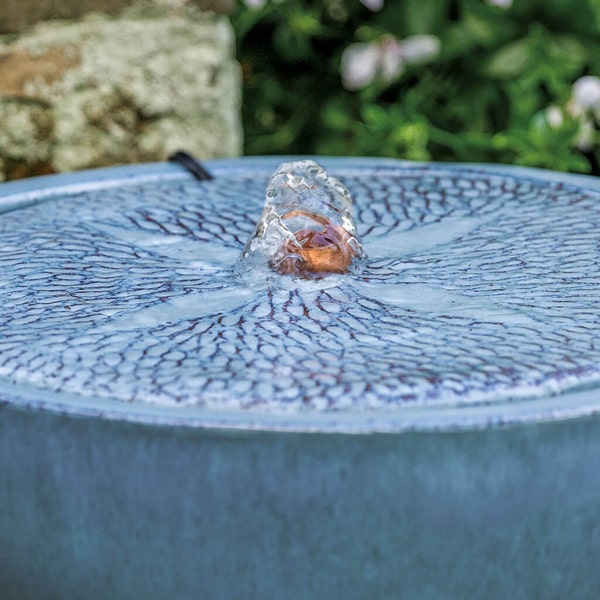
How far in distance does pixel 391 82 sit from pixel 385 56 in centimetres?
14

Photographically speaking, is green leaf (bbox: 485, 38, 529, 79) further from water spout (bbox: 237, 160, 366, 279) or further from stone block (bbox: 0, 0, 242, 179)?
water spout (bbox: 237, 160, 366, 279)

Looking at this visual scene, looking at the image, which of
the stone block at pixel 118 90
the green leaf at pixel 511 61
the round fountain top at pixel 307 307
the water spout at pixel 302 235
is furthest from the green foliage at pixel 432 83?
the water spout at pixel 302 235

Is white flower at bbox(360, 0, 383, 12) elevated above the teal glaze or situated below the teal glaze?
above

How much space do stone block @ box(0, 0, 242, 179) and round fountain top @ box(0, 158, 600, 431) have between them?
1.69 feet

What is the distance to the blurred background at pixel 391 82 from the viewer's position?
197 centimetres

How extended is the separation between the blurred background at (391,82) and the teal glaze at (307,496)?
123 cm

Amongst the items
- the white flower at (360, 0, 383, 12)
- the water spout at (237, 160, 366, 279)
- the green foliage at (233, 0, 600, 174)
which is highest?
the white flower at (360, 0, 383, 12)

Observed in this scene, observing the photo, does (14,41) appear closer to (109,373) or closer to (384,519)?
(109,373)

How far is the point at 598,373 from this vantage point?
28.8 inches

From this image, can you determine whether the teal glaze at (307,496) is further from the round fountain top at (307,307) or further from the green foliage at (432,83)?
the green foliage at (432,83)

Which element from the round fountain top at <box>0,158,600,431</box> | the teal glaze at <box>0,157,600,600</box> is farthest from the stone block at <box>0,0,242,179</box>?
the teal glaze at <box>0,157,600,600</box>

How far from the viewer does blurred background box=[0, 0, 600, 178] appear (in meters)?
1.97

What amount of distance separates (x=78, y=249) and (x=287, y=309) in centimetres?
27

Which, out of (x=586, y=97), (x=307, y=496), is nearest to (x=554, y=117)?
(x=586, y=97)
